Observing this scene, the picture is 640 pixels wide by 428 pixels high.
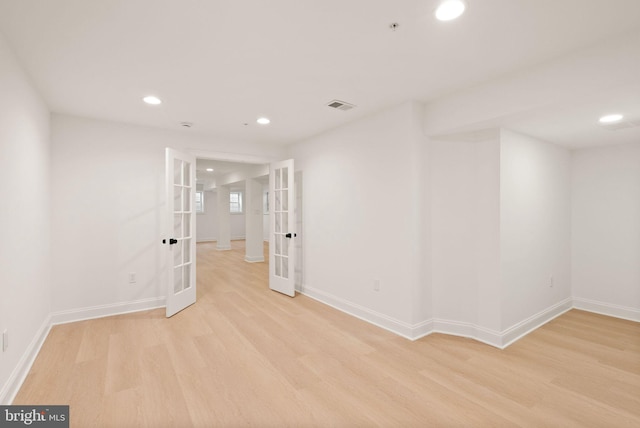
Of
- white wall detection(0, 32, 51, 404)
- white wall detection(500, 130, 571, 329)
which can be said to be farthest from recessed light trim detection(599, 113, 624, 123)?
white wall detection(0, 32, 51, 404)

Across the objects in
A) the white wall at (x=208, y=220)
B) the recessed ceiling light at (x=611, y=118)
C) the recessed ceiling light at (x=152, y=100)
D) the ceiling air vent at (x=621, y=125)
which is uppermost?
the recessed ceiling light at (x=152, y=100)

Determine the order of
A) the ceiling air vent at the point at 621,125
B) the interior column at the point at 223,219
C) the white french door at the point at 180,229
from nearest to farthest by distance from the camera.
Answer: the ceiling air vent at the point at 621,125
the white french door at the point at 180,229
the interior column at the point at 223,219

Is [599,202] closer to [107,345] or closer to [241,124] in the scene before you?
[241,124]

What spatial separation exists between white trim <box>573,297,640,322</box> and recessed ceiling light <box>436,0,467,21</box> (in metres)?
4.25

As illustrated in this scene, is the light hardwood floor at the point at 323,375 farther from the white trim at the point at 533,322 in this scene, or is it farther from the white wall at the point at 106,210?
the white wall at the point at 106,210

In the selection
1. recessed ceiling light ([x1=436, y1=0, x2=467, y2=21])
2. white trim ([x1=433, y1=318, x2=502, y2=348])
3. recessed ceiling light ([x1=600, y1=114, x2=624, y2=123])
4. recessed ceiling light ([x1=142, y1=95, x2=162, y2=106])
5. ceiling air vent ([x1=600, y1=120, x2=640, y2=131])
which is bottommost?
white trim ([x1=433, y1=318, x2=502, y2=348])

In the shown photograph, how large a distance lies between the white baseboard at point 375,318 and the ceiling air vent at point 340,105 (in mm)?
2354

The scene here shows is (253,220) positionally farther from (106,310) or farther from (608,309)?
(608,309)

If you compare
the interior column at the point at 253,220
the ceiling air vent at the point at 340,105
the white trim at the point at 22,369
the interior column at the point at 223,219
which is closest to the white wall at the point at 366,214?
the ceiling air vent at the point at 340,105

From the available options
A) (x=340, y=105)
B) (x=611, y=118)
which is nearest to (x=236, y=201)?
(x=340, y=105)

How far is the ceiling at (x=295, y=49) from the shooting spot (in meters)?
1.64

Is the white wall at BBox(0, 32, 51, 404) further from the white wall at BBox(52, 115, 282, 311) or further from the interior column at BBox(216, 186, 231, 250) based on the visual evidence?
the interior column at BBox(216, 186, 231, 250)

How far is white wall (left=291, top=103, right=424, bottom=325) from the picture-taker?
298cm

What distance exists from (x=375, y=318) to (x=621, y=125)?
3.16m
